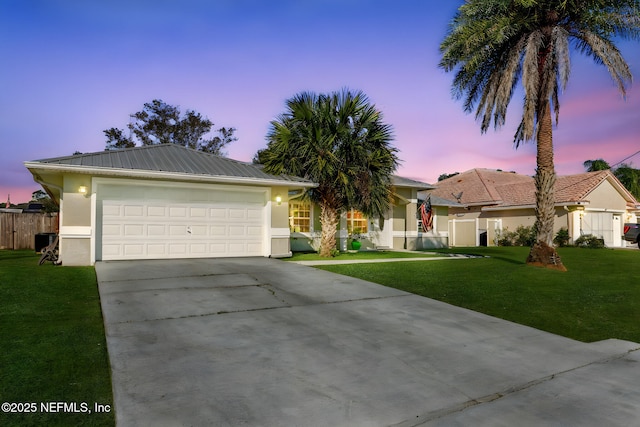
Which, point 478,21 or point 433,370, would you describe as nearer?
point 433,370

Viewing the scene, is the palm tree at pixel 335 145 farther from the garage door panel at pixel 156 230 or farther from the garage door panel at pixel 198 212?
the garage door panel at pixel 156 230

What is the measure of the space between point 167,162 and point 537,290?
11.2 meters

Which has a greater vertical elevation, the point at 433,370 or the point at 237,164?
the point at 237,164

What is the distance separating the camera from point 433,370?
13.6 ft

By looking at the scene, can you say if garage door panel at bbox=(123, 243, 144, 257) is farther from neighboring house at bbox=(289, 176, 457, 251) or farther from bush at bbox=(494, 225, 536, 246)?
bush at bbox=(494, 225, 536, 246)

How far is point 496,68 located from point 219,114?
87.6 ft

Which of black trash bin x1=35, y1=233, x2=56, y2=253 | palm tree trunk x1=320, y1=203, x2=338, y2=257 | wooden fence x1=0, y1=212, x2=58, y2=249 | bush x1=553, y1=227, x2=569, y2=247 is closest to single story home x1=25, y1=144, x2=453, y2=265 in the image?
palm tree trunk x1=320, y1=203, x2=338, y2=257

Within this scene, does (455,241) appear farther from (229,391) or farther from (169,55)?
(229,391)

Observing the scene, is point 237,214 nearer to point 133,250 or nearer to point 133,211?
point 133,211

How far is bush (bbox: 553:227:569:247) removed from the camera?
24094mm

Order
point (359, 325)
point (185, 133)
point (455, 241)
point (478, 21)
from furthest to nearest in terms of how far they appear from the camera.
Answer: point (185, 133) → point (455, 241) → point (478, 21) → point (359, 325)

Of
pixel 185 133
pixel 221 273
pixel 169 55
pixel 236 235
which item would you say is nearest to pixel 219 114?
pixel 185 133

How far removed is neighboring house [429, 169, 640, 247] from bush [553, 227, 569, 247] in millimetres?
324

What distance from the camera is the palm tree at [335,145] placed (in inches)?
553
